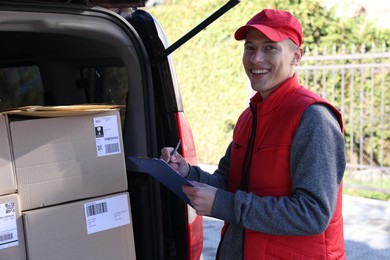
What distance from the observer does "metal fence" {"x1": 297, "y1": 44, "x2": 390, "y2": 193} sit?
6188 mm

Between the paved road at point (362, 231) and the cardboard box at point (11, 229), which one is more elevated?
the cardboard box at point (11, 229)

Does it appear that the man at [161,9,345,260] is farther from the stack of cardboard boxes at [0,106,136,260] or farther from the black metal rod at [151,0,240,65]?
the stack of cardboard boxes at [0,106,136,260]

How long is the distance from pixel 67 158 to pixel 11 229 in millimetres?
298

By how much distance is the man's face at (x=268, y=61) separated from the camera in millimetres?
1791

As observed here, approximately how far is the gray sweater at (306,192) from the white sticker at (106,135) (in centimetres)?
51

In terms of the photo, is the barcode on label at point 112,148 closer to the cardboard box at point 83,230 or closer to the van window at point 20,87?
the cardboard box at point 83,230

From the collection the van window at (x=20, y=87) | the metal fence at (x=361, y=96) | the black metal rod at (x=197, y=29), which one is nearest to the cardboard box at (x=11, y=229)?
the black metal rod at (x=197, y=29)

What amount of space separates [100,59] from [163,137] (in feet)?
1.79

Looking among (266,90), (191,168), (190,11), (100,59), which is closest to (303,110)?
(266,90)

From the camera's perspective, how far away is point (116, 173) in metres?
2.04

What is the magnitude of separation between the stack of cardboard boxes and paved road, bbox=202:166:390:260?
8.41 feet

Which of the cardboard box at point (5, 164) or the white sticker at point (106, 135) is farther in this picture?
the white sticker at point (106, 135)

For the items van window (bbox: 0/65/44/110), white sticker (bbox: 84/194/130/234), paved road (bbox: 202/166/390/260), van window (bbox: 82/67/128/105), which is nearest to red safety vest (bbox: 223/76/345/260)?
white sticker (bbox: 84/194/130/234)

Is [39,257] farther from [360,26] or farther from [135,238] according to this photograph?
[360,26]
